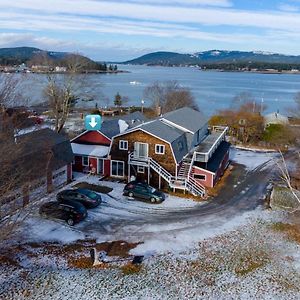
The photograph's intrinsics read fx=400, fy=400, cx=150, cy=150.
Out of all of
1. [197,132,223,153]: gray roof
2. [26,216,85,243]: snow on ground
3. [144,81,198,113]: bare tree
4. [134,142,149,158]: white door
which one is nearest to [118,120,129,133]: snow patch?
[134,142,149,158]: white door

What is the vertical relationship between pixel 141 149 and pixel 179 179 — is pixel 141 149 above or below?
above

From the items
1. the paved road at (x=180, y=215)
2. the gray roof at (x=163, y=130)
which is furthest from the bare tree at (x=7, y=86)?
the gray roof at (x=163, y=130)

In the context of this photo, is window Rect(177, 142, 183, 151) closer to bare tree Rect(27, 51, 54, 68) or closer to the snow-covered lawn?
the snow-covered lawn

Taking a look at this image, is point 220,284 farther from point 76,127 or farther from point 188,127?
point 76,127

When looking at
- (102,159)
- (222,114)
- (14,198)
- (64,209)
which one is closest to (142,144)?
(102,159)

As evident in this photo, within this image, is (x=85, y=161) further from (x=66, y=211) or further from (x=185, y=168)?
(x=66, y=211)

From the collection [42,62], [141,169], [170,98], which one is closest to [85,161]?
[141,169]
